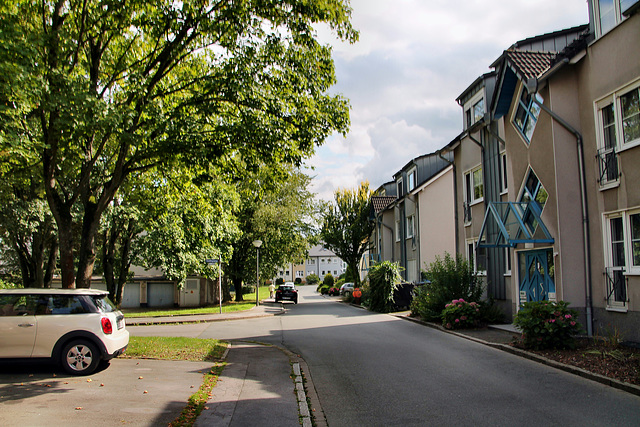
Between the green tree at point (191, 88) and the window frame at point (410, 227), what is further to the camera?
the window frame at point (410, 227)

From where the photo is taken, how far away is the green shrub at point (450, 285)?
688 inches

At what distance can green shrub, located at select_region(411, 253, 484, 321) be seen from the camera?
57.3 feet

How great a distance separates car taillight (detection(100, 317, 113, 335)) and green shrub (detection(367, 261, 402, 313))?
707 inches

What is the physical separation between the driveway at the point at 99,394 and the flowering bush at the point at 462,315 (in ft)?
28.7

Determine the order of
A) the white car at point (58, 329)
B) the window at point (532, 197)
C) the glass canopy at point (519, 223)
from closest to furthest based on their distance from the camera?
the white car at point (58, 329), the glass canopy at point (519, 223), the window at point (532, 197)

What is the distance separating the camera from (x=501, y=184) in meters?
17.5

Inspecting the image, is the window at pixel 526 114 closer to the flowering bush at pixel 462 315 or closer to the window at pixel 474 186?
the window at pixel 474 186

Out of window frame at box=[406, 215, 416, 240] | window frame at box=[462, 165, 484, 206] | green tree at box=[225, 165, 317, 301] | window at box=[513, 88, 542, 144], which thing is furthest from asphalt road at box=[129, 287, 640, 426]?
green tree at box=[225, 165, 317, 301]

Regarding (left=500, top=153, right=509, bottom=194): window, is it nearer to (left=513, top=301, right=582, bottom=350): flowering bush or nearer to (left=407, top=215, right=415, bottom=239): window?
(left=513, top=301, right=582, bottom=350): flowering bush

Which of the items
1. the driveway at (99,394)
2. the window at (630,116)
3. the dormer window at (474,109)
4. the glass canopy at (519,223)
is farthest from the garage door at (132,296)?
the window at (630,116)

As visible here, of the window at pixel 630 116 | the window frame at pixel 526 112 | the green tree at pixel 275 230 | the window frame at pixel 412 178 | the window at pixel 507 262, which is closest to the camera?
the window at pixel 630 116

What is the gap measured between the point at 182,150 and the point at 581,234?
9.67 meters

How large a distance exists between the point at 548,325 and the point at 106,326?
8666 millimetres

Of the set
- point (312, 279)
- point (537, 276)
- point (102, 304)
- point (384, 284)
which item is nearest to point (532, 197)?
point (537, 276)
